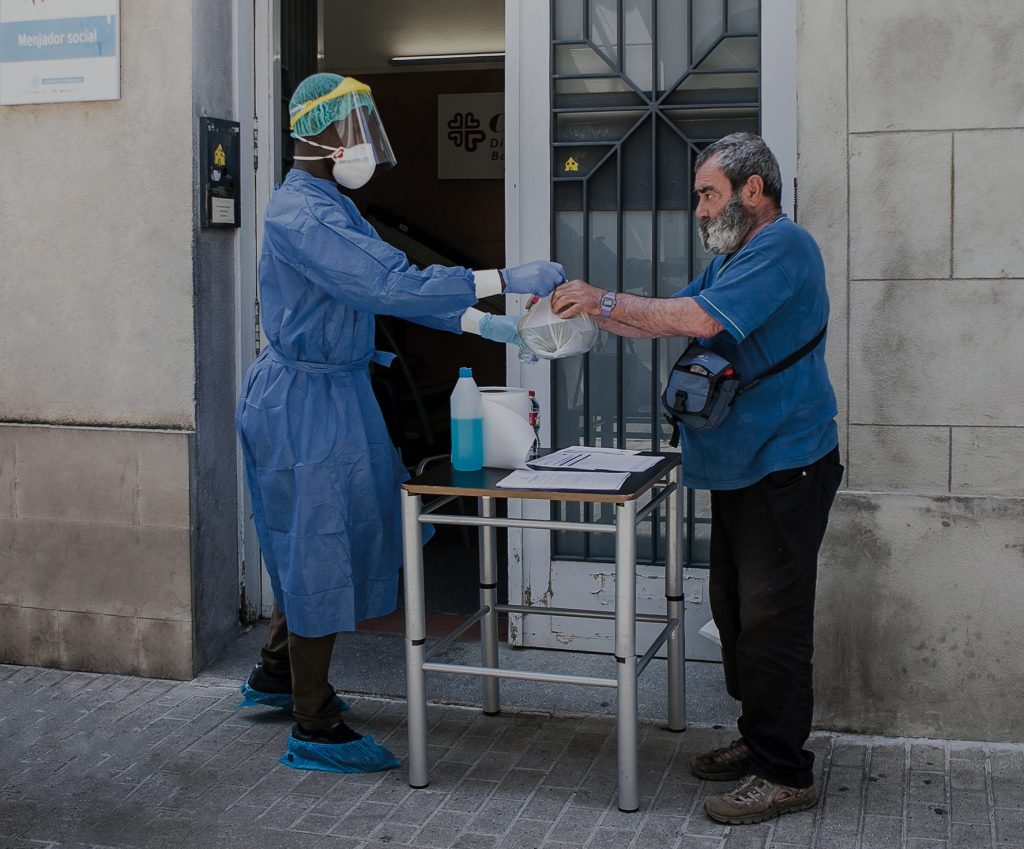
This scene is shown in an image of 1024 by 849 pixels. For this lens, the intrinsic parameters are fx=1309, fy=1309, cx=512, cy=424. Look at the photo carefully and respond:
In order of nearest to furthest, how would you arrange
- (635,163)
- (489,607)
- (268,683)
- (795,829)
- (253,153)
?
(795,829) < (489,607) < (268,683) < (635,163) < (253,153)

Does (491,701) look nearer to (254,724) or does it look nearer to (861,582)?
(254,724)

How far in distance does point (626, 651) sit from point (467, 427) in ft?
2.56

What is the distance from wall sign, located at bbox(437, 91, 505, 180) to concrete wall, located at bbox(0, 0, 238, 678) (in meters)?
4.57

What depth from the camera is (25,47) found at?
4594 millimetres

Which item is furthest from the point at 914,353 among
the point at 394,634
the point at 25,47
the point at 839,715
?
the point at 25,47

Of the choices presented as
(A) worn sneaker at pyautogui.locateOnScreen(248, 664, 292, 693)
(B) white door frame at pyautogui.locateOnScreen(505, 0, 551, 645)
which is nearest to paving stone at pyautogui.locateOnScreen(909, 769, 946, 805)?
(B) white door frame at pyautogui.locateOnScreen(505, 0, 551, 645)

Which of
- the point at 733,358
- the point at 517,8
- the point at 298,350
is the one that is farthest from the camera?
the point at 517,8

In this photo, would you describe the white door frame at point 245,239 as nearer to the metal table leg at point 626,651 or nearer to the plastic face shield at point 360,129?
the plastic face shield at point 360,129

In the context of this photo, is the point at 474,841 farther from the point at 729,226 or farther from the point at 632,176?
the point at 632,176

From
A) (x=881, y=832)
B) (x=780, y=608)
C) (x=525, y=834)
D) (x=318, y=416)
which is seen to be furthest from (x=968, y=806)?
(x=318, y=416)

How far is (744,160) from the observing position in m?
3.34

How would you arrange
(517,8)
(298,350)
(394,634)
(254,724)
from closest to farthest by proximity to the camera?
(298,350) < (254,724) < (517,8) < (394,634)

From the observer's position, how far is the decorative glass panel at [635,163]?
4301mm

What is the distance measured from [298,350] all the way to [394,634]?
1.62 m
